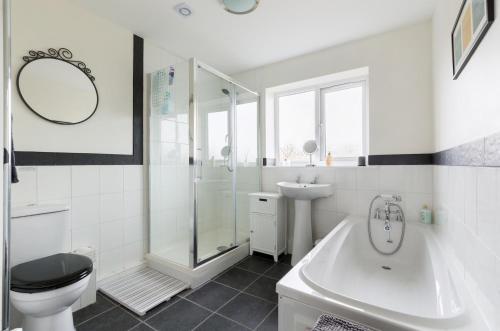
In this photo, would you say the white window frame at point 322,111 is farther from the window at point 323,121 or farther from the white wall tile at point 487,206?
the white wall tile at point 487,206

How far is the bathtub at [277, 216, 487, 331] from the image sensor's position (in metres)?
0.86

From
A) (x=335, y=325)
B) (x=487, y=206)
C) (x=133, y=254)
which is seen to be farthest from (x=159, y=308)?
(x=487, y=206)

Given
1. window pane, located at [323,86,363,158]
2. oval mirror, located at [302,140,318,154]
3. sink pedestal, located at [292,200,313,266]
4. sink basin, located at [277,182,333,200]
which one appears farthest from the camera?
oval mirror, located at [302,140,318,154]

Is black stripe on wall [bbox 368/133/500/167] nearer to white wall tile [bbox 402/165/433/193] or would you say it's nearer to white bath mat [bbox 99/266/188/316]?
white wall tile [bbox 402/165/433/193]

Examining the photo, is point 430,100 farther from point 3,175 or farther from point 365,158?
point 3,175

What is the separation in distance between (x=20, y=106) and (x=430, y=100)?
10.8ft

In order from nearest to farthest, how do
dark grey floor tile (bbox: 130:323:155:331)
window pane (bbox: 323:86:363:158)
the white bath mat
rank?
1. dark grey floor tile (bbox: 130:323:155:331)
2. the white bath mat
3. window pane (bbox: 323:86:363:158)

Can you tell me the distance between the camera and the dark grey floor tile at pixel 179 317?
152 centimetres

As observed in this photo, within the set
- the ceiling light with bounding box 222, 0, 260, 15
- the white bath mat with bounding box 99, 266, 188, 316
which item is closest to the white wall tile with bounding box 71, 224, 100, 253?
the white bath mat with bounding box 99, 266, 188, 316

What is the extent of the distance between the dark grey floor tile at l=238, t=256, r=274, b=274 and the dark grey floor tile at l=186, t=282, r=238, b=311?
0.43 m

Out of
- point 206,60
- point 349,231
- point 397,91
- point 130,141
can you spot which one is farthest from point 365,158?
point 130,141

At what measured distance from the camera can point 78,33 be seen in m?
1.88

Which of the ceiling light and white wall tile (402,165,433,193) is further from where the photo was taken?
white wall tile (402,165,433,193)

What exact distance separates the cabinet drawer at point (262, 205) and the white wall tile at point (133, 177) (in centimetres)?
124
